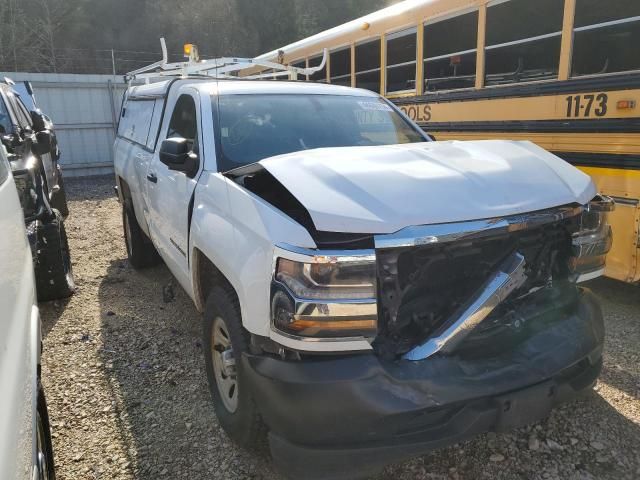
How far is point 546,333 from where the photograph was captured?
2340 mm

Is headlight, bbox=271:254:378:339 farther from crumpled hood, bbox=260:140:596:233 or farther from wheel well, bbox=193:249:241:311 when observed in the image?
wheel well, bbox=193:249:241:311

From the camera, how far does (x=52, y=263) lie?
4.58 metres

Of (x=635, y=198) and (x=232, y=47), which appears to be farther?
(x=232, y=47)

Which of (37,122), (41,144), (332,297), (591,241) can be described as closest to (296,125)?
(332,297)

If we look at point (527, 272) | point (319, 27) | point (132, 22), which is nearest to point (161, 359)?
point (527, 272)

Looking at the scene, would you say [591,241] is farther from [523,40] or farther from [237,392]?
[523,40]

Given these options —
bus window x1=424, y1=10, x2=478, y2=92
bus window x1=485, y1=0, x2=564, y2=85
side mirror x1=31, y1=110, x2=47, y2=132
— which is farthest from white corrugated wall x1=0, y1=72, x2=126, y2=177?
bus window x1=485, y1=0, x2=564, y2=85

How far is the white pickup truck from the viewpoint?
1979 millimetres

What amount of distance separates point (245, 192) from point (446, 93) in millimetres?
4061

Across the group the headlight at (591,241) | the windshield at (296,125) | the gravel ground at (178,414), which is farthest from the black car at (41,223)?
the headlight at (591,241)

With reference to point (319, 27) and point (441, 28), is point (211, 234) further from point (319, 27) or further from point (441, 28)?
point (319, 27)

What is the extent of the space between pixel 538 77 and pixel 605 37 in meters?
0.62

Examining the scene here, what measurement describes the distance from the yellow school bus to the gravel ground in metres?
1.23

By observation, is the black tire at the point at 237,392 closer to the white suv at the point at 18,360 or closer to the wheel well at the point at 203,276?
the wheel well at the point at 203,276
